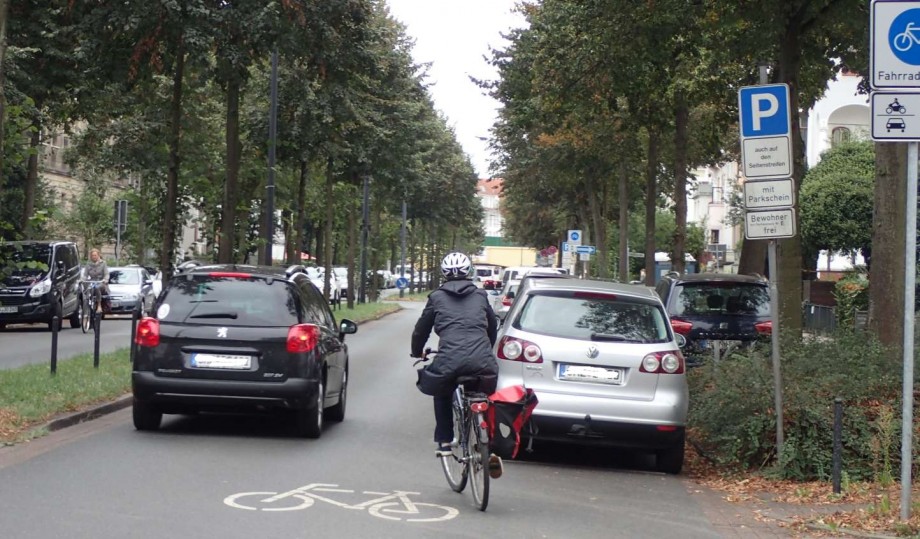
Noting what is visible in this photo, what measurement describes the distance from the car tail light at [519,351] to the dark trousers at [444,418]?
1.86m

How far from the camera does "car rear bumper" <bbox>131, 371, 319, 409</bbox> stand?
Result: 11.8 meters

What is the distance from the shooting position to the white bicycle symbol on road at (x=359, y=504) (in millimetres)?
8492

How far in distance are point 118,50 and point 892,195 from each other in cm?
1224

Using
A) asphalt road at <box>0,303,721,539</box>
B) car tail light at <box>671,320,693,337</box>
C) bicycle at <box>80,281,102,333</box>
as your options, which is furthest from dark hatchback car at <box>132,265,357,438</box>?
bicycle at <box>80,281,102,333</box>

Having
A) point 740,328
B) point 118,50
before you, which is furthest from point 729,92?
point 118,50

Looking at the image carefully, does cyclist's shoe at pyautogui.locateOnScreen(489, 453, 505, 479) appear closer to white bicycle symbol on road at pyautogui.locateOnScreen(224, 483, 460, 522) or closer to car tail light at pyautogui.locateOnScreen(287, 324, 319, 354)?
white bicycle symbol on road at pyautogui.locateOnScreen(224, 483, 460, 522)

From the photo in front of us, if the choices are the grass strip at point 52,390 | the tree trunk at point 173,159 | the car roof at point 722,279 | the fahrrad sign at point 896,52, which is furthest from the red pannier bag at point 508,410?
the tree trunk at point 173,159

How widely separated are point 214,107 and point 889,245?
2308cm

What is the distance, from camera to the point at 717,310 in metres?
16.0

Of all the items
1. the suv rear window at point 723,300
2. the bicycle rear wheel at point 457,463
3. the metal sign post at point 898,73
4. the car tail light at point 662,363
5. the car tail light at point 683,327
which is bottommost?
the bicycle rear wheel at point 457,463

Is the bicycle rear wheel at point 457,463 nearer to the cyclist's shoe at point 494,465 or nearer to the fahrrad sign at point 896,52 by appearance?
the cyclist's shoe at point 494,465

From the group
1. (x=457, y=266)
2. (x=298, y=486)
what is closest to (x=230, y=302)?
(x=298, y=486)

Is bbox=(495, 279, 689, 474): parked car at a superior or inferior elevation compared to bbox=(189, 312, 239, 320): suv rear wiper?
inferior

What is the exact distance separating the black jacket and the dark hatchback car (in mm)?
2628
